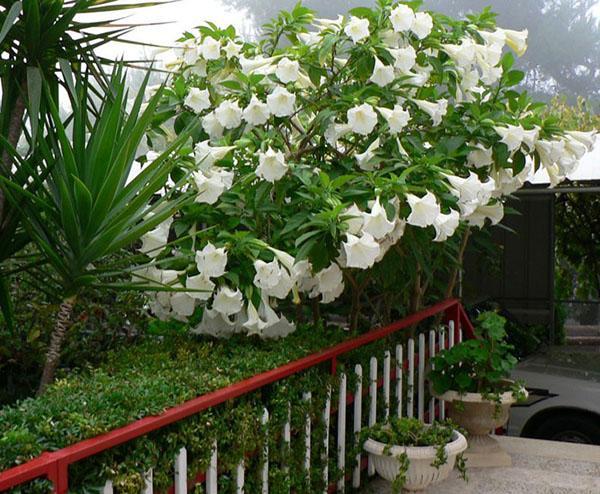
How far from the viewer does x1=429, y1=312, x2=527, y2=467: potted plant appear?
500cm

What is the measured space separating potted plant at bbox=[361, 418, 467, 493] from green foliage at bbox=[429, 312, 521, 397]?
720mm

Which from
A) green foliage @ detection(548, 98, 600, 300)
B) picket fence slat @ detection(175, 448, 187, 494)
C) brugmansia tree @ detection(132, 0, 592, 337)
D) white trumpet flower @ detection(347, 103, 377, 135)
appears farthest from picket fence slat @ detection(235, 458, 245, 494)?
green foliage @ detection(548, 98, 600, 300)

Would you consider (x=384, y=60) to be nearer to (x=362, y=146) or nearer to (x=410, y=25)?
(x=410, y=25)

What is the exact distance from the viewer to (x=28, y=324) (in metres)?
5.00

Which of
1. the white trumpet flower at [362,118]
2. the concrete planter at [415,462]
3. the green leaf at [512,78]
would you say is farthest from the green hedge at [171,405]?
the green leaf at [512,78]


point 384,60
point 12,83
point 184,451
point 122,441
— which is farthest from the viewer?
point 384,60

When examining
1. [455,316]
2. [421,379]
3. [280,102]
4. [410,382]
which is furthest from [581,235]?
[280,102]

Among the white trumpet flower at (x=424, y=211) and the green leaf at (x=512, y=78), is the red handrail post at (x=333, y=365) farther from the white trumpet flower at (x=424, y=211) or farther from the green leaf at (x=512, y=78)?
the green leaf at (x=512, y=78)

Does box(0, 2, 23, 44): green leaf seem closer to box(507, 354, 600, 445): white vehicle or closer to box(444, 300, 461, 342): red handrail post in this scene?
box(444, 300, 461, 342): red handrail post

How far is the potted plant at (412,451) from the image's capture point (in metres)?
4.09

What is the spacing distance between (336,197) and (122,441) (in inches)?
62.8

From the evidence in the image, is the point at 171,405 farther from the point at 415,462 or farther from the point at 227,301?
the point at 415,462

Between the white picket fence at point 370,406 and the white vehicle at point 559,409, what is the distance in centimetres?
105

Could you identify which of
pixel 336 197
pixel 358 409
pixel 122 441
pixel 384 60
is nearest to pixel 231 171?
pixel 336 197
